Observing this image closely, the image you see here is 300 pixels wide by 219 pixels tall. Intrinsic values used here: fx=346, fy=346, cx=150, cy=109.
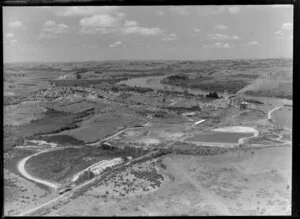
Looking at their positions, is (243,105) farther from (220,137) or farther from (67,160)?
Result: (67,160)

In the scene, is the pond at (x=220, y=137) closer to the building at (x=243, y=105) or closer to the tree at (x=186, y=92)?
the building at (x=243, y=105)

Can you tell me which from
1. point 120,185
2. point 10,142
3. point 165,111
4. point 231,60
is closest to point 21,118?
point 10,142

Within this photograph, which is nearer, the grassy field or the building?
the grassy field

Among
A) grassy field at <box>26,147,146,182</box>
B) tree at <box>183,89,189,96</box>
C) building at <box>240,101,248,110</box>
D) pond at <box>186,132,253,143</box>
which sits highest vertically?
tree at <box>183,89,189,96</box>

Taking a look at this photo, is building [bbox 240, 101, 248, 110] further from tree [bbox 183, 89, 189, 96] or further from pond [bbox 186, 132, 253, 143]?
tree [bbox 183, 89, 189, 96]

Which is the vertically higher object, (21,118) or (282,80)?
(282,80)

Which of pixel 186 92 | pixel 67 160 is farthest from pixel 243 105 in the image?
pixel 67 160

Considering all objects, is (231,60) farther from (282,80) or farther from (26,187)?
(26,187)

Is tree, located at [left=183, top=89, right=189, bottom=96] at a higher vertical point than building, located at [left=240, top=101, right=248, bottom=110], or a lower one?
higher
